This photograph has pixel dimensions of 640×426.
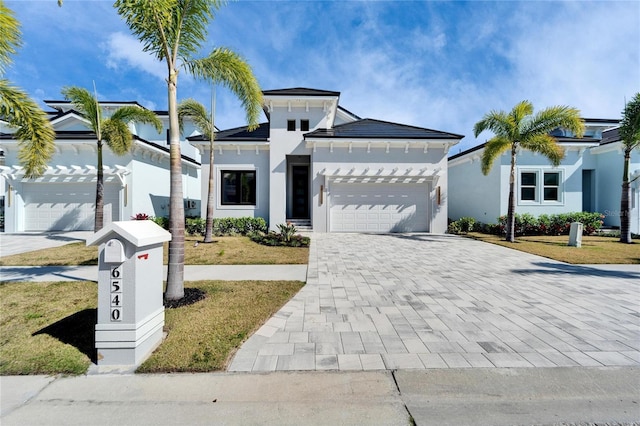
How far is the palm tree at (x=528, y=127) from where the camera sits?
11.4 meters

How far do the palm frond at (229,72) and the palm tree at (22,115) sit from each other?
327cm

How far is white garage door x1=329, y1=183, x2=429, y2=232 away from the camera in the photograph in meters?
14.9

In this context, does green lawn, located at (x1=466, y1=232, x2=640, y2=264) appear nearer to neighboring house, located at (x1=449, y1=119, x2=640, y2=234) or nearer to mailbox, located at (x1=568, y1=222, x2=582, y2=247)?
mailbox, located at (x1=568, y1=222, x2=582, y2=247)

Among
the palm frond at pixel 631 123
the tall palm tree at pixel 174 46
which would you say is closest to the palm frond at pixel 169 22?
the tall palm tree at pixel 174 46

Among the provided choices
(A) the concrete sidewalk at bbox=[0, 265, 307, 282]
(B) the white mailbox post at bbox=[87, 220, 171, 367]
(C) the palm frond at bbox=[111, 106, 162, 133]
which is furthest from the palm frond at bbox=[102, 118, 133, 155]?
(B) the white mailbox post at bbox=[87, 220, 171, 367]

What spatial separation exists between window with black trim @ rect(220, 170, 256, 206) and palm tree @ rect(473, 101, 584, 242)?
1240 centimetres

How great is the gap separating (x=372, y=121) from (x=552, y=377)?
637 inches

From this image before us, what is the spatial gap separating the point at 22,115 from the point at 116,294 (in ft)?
18.2

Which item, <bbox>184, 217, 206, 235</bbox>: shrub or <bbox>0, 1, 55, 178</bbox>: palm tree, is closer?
<bbox>0, 1, 55, 178</bbox>: palm tree

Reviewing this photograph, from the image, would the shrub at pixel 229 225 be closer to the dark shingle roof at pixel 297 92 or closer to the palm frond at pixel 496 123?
the dark shingle roof at pixel 297 92

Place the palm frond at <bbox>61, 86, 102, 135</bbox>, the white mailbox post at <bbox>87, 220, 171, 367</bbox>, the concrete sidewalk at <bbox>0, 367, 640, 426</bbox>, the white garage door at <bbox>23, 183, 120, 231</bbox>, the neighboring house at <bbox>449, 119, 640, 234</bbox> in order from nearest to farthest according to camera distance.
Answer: the concrete sidewalk at <bbox>0, 367, 640, 426</bbox>, the white mailbox post at <bbox>87, 220, 171, 367</bbox>, the palm frond at <bbox>61, 86, 102, 135</bbox>, the white garage door at <bbox>23, 183, 120, 231</bbox>, the neighboring house at <bbox>449, 119, 640, 234</bbox>

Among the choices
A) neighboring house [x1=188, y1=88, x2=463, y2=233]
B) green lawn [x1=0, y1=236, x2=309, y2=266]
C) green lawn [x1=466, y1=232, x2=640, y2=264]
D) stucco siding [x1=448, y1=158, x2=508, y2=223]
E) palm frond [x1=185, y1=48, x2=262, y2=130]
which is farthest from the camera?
stucco siding [x1=448, y1=158, x2=508, y2=223]

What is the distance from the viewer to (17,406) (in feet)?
7.80

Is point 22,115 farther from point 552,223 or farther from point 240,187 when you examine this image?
point 552,223
